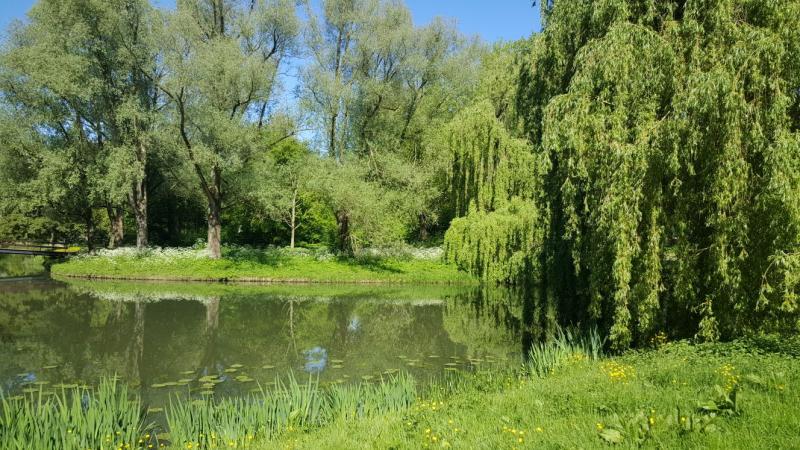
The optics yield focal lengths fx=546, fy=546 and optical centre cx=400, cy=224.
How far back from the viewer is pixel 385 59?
3198 centimetres

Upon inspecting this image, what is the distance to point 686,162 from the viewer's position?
28.4 feet

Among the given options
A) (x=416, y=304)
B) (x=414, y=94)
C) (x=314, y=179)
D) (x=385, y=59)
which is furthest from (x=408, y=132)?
(x=416, y=304)

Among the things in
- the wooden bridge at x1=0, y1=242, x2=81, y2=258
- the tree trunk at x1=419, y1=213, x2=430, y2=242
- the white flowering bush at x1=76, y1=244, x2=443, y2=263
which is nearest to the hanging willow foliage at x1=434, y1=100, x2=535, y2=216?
the white flowering bush at x1=76, y1=244, x2=443, y2=263

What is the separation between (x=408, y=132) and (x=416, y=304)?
15.6 metres

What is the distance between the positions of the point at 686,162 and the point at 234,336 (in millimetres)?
11696

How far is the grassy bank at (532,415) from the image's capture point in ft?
16.6

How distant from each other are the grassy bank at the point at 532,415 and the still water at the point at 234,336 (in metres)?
2.87

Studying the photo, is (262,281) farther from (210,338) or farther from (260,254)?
(210,338)

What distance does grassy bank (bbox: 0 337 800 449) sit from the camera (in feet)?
16.6

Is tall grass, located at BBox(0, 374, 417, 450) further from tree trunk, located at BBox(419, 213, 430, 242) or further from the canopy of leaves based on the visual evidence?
tree trunk, located at BBox(419, 213, 430, 242)

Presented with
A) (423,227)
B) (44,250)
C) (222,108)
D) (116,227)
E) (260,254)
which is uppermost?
(222,108)

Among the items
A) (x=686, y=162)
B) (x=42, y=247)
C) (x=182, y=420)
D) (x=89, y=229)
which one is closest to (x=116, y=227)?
(x=89, y=229)

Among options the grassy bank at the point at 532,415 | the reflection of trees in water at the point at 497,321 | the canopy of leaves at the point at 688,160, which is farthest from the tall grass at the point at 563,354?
the reflection of trees in water at the point at 497,321

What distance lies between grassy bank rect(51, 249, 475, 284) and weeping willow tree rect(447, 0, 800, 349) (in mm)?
18959
